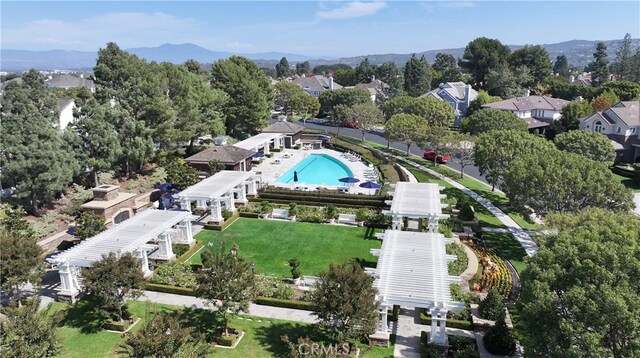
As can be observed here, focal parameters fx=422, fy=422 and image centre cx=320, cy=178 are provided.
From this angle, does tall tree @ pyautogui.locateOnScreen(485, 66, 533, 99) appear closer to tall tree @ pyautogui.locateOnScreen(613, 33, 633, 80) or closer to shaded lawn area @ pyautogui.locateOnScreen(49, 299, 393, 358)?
tall tree @ pyautogui.locateOnScreen(613, 33, 633, 80)

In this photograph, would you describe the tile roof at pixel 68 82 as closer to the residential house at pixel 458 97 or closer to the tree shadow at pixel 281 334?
the residential house at pixel 458 97

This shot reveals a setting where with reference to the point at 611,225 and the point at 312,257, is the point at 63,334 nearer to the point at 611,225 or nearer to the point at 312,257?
the point at 312,257

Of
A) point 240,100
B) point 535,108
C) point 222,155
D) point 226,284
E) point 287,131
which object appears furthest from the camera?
point 535,108

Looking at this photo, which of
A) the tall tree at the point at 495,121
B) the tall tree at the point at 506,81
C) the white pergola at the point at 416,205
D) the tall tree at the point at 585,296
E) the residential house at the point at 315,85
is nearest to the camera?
the tall tree at the point at 585,296

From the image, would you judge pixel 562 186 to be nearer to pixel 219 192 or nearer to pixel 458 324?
pixel 458 324

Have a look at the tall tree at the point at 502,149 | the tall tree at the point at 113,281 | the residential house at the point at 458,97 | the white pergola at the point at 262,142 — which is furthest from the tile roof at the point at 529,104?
the tall tree at the point at 113,281

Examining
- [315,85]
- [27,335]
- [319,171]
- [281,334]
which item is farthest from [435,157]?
[315,85]

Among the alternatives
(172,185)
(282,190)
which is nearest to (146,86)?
(172,185)
